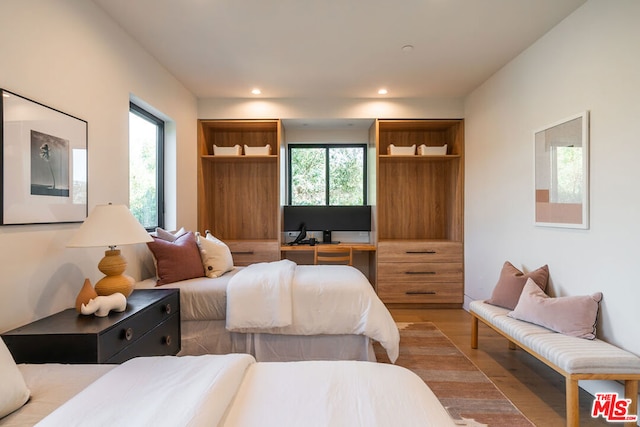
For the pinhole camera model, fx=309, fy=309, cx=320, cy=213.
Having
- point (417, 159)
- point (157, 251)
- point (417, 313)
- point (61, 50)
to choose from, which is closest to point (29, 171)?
point (61, 50)

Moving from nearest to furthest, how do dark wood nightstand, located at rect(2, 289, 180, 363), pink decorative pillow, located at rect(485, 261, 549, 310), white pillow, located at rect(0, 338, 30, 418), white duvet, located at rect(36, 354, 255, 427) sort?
white duvet, located at rect(36, 354, 255, 427) → white pillow, located at rect(0, 338, 30, 418) → dark wood nightstand, located at rect(2, 289, 180, 363) → pink decorative pillow, located at rect(485, 261, 549, 310)

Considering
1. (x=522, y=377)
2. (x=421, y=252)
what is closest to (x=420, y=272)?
(x=421, y=252)

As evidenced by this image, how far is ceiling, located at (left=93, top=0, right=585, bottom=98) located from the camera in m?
2.15

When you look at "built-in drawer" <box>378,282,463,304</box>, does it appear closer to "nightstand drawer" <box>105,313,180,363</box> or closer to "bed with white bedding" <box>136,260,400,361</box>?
"bed with white bedding" <box>136,260,400,361</box>

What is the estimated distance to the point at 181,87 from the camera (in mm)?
3490

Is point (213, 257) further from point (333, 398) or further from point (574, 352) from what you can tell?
point (574, 352)

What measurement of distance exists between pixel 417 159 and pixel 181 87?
3.13m

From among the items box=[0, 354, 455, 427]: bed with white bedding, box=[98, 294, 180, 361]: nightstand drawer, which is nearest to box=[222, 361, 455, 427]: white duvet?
box=[0, 354, 455, 427]: bed with white bedding

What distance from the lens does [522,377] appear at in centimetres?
228

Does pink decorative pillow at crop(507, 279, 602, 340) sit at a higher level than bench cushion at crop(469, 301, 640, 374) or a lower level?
higher

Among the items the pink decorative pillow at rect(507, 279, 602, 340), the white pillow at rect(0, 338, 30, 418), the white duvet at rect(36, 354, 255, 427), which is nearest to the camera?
the white duvet at rect(36, 354, 255, 427)

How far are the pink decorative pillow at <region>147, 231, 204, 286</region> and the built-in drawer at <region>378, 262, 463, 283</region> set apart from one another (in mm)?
2246

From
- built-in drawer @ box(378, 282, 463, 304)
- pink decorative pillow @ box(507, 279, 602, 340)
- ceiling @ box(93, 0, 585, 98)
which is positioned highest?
ceiling @ box(93, 0, 585, 98)

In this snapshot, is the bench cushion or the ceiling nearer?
the bench cushion
